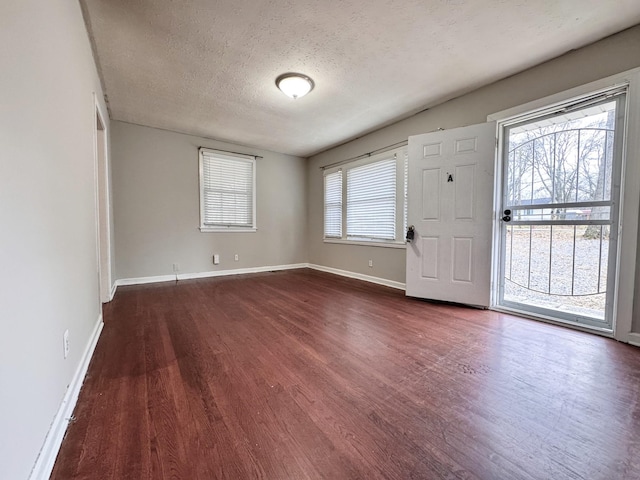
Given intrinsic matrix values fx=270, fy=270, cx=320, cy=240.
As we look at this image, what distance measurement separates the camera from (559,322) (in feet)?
8.71

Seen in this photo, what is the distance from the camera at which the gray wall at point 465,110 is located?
7.59ft

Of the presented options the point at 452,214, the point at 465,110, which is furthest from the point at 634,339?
the point at 465,110

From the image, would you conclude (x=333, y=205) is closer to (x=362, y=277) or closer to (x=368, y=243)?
(x=368, y=243)

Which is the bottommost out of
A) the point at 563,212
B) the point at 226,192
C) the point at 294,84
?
the point at 563,212

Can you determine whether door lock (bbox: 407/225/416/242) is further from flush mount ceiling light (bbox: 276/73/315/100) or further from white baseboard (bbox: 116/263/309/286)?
white baseboard (bbox: 116/263/309/286)

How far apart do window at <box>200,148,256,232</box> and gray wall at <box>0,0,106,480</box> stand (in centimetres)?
303

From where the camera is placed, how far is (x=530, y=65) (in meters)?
2.71

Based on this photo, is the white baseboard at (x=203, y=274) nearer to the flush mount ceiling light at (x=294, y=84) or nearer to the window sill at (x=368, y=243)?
the window sill at (x=368, y=243)

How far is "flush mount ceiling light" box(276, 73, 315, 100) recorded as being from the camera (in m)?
2.87

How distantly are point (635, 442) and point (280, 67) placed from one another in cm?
357

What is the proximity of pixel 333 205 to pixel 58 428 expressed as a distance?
487 cm

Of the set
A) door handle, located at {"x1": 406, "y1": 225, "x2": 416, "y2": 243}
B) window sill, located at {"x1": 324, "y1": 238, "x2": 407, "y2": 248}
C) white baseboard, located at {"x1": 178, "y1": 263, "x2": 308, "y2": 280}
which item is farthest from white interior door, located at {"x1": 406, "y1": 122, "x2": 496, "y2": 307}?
white baseboard, located at {"x1": 178, "y1": 263, "x2": 308, "y2": 280}

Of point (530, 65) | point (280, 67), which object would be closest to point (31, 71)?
point (280, 67)

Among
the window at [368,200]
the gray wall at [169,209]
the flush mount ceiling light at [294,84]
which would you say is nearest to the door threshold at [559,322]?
the window at [368,200]
